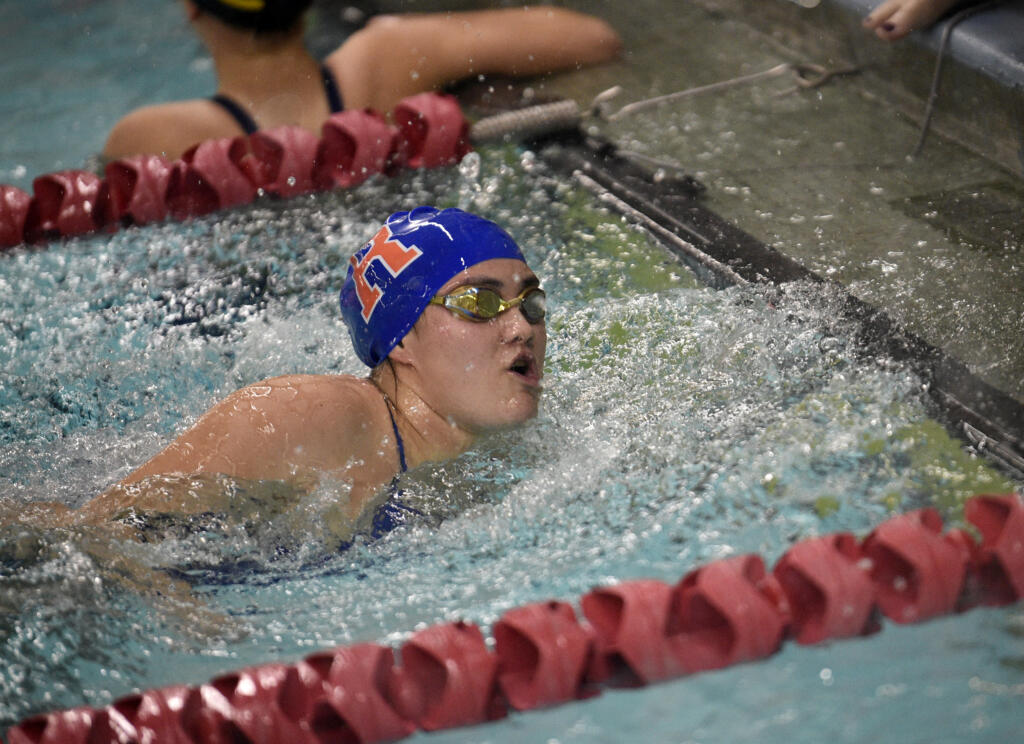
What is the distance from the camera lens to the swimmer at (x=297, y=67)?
4.22 metres

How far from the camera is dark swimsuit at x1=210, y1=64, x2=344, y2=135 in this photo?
14.2 feet

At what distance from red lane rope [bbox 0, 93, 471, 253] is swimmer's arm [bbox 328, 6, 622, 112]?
31cm

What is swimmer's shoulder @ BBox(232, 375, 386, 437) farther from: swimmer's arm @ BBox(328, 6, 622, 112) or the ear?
swimmer's arm @ BBox(328, 6, 622, 112)

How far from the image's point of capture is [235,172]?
4055 mm

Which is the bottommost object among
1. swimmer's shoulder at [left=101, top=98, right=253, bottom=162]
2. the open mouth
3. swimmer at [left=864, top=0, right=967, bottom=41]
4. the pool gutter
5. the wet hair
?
the pool gutter

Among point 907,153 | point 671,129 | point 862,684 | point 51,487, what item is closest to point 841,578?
point 862,684

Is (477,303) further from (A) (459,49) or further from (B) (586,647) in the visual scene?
(A) (459,49)

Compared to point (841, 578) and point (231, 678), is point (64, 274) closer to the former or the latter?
point (231, 678)

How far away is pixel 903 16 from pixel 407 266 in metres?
2.67

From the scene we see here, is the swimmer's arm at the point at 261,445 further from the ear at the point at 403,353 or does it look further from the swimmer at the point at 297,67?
the swimmer at the point at 297,67

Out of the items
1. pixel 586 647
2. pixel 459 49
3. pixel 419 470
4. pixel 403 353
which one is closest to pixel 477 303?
pixel 403 353

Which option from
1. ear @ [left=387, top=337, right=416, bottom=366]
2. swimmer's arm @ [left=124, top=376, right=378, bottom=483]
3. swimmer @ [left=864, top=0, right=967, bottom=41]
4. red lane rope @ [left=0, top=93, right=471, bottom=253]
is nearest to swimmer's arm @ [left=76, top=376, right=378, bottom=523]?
swimmer's arm @ [left=124, top=376, right=378, bottom=483]

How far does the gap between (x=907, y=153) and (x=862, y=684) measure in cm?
262

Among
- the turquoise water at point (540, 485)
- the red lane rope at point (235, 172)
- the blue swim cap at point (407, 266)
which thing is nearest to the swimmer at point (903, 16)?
the turquoise water at point (540, 485)
